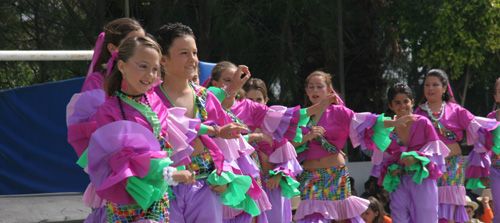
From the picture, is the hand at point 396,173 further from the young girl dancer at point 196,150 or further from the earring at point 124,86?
the earring at point 124,86

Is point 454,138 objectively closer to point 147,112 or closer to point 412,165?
point 412,165

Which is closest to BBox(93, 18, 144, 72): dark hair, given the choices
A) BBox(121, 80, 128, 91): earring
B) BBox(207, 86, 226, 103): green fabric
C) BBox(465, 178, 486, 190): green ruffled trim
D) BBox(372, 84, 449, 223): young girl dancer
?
BBox(121, 80, 128, 91): earring

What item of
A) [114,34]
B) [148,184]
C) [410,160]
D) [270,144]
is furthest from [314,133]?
[148,184]

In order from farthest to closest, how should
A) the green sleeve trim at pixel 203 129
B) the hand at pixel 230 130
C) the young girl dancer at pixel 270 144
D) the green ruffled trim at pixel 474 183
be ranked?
the green ruffled trim at pixel 474 183
the young girl dancer at pixel 270 144
the green sleeve trim at pixel 203 129
the hand at pixel 230 130

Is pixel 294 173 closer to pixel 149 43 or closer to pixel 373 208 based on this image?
pixel 373 208

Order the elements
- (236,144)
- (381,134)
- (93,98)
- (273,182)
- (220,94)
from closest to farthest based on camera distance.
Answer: (93,98)
(236,144)
(220,94)
(273,182)
(381,134)

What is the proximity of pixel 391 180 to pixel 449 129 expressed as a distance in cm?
→ 78

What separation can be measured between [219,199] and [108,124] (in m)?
1.06

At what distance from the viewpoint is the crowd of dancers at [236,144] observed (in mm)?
4012

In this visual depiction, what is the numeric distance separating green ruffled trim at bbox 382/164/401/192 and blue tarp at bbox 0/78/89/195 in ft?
13.8

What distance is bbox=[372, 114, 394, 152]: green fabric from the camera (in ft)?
24.1

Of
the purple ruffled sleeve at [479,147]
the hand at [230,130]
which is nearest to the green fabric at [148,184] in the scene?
the hand at [230,130]

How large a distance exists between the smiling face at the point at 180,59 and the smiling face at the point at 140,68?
2.21 feet

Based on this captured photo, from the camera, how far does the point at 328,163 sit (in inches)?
285
